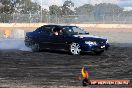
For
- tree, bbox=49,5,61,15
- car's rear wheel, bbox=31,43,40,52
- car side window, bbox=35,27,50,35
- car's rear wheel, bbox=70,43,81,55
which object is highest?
car side window, bbox=35,27,50,35

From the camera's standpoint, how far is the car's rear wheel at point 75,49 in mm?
19594

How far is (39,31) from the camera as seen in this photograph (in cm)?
2216

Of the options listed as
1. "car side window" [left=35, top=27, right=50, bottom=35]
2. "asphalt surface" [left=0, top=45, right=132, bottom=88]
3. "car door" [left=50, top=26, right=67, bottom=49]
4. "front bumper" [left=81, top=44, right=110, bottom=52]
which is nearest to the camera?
"asphalt surface" [left=0, top=45, right=132, bottom=88]

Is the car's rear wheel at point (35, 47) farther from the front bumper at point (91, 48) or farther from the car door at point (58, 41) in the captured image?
the front bumper at point (91, 48)

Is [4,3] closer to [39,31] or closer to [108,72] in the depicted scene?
[39,31]

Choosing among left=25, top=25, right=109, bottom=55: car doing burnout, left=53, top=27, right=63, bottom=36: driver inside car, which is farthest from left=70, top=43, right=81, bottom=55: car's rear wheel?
left=53, top=27, right=63, bottom=36: driver inside car

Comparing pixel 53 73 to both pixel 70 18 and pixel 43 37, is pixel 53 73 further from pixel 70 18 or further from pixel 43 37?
pixel 70 18

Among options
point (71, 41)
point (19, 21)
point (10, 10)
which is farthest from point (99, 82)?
point (10, 10)

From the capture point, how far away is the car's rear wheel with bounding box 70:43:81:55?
1959 centimetres

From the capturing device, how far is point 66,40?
20266 mm

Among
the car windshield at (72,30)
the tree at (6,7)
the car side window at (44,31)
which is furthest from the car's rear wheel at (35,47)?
the tree at (6,7)

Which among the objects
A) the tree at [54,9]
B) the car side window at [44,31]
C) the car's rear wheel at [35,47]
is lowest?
the tree at [54,9]

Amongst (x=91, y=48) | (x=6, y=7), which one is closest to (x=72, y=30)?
(x=91, y=48)

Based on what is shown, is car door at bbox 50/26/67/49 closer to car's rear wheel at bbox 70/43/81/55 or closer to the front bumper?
car's rear wheel at bbox 70/43/81/55
